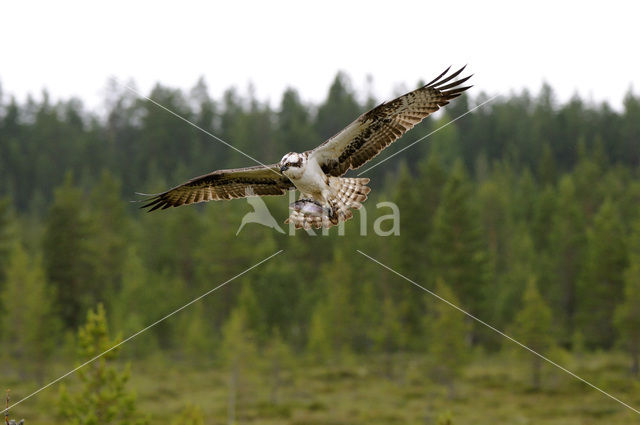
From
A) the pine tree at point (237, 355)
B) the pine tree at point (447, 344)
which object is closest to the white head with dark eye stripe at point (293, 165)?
the pine tree at point (447, 344)

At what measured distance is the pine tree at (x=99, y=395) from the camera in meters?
28.2

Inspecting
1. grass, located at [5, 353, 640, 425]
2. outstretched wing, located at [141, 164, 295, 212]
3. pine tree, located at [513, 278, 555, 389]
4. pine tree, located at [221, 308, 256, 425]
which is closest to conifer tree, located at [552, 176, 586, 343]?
grass, located at [5, 353, 640, 425]

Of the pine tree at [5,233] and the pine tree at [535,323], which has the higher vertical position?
the pine tree at [5,233]

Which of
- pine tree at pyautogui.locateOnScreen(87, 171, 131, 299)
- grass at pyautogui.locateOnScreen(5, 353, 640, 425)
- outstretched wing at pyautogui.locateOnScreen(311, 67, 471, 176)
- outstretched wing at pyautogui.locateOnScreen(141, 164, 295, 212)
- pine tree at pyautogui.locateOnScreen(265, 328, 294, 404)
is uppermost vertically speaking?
pine tree at pyautogui.locateOnScreen(87, 171, 131, 299)

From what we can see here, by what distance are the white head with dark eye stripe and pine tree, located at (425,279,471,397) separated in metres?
40.7

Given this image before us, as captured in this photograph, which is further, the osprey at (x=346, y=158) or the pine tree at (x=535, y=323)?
the pine tree at (x=535, y=323)

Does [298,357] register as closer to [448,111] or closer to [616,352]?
[616,352]

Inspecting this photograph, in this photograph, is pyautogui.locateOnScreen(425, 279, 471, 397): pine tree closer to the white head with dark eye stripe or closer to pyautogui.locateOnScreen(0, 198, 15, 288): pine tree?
pyautogui.locateOnScreen(0, 198, 15, 288): pine tree

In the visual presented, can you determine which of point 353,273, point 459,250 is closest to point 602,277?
point 459,250

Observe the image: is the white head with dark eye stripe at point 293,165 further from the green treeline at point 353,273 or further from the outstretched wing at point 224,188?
the green treeline at point 353,273

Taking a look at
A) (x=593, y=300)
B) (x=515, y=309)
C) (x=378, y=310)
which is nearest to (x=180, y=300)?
(x=378, y=310)

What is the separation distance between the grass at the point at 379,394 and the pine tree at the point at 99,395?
25.6 meters

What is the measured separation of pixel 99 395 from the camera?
28797 mm

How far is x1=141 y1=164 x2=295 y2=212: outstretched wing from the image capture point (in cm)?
1672
